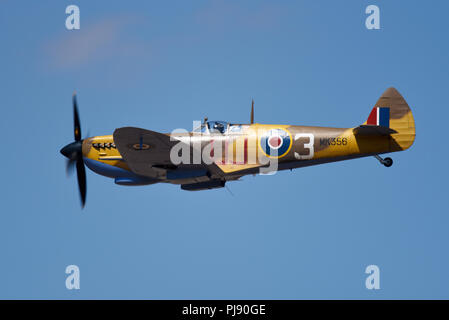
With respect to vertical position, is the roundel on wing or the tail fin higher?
the tail fin

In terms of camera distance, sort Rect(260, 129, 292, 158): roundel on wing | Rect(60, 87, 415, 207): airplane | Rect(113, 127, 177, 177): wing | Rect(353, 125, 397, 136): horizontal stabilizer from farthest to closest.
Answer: Rect(260, 129, 292, 158): roundel on wing, Rect(60, 87, 415, 207): airplane, Rect(353, 125, 397, 136): horizontal stabilizer, Rect(113, 127, 177, 177): wing

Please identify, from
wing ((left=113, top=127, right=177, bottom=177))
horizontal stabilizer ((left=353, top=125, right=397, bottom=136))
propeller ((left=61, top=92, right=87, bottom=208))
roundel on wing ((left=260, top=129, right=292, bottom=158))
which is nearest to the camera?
wing ((left=113, top=127, right=177, bottom=177))

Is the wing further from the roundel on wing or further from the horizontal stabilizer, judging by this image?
the horizontal stabilizer

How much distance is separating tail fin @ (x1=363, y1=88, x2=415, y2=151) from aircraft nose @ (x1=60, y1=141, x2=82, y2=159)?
9.14 meters

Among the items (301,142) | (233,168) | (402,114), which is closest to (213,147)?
(233,168)

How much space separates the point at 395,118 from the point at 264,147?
4.07 meters

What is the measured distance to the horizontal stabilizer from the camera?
22.9 meters

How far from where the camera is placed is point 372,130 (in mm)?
23031

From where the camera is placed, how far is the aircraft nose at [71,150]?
24922mm

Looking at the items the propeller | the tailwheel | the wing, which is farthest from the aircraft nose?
the tailwheel

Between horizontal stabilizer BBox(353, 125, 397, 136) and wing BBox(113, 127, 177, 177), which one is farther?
horizontal stabilizer BBox(353, 125, 397, 136)

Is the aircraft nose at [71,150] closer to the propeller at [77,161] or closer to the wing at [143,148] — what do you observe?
the propeller at [77,161]
